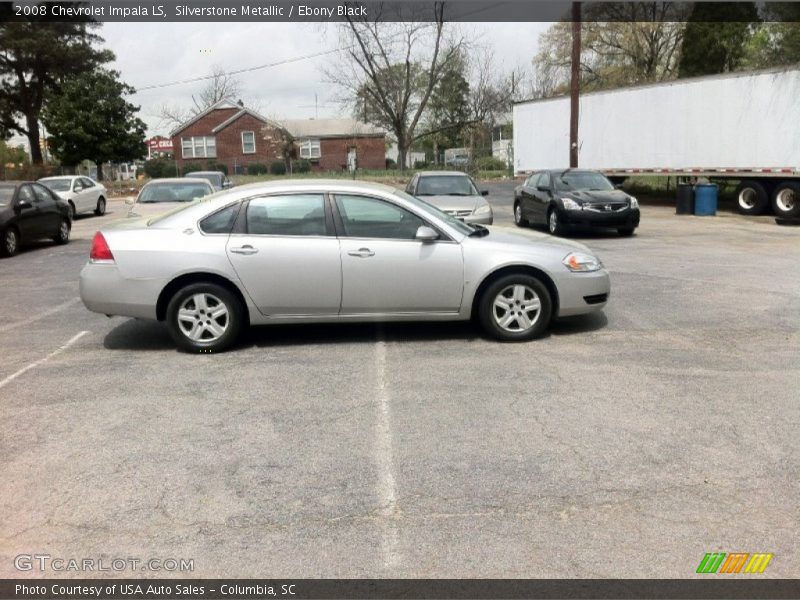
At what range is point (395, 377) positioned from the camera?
611 centimetres

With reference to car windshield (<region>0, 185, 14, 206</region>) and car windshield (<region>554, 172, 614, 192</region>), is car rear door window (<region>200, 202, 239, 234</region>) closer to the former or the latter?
car windshield (<region>0, 185, 14, 206</region>)

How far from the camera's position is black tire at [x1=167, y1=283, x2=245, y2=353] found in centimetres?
687

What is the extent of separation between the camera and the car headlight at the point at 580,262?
7.29 meters

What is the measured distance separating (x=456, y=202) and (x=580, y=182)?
13.0ft

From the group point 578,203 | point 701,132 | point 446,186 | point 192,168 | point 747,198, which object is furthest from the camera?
point 192,168

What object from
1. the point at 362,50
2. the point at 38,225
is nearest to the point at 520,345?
the point at 38,225

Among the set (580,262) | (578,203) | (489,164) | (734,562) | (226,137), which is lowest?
(734,562)

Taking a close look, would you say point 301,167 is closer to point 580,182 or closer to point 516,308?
point 580,182

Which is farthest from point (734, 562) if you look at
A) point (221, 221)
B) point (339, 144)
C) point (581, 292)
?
point (339, 144)

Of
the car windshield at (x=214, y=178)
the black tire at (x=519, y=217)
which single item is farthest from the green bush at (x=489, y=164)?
the black tire at (x=519, y=217)

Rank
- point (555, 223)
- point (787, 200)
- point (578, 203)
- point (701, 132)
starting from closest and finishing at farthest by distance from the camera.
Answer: point (578, 203)
point (555, 223)
point (787, 200)
point (701, 132)

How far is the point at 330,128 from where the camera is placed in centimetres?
6731

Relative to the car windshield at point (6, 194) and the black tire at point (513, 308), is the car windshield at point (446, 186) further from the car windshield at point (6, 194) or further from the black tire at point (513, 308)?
the black tire at point (513, 308)

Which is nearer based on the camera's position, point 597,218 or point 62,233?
point 597,218
